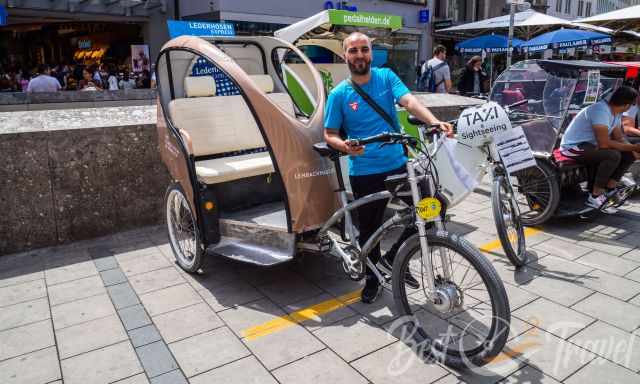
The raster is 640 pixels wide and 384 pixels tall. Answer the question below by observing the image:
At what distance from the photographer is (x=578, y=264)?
4234mm

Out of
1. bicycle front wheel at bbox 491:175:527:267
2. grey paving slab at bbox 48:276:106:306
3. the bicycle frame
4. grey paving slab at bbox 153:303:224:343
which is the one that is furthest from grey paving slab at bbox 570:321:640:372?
grey paving slab at bbox 48:276:106:306

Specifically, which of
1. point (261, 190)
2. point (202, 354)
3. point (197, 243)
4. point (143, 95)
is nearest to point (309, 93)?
point (261, 190)

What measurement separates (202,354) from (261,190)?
6.57ft

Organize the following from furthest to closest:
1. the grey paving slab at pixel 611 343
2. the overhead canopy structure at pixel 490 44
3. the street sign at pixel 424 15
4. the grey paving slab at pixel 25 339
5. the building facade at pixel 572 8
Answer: the building facade at pixel 572 8
the street sign at pixel 424 15
the overhead canopy structure at pixel 490 44
the grey paving slab at pixel 25 339
the grey paving slab at pixel 611 343

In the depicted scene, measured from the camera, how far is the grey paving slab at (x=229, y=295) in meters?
3.69

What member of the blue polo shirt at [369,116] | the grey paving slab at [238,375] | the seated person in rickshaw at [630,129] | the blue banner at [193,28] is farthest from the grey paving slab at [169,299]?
the seated person in rickshaw at [630,129]

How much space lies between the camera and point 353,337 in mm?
3197

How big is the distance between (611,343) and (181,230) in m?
3.36

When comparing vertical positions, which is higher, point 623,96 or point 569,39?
point 569,39

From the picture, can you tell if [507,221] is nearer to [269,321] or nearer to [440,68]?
[269,321]

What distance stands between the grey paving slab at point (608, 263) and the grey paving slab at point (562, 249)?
0.07m

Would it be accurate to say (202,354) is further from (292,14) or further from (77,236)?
(292,14)

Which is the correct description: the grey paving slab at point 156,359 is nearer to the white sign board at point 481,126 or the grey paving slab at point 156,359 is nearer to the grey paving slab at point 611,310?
the white sign board at point 481,126

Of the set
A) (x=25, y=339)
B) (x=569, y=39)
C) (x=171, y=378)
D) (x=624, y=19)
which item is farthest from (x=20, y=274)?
(x=569, y=39)
